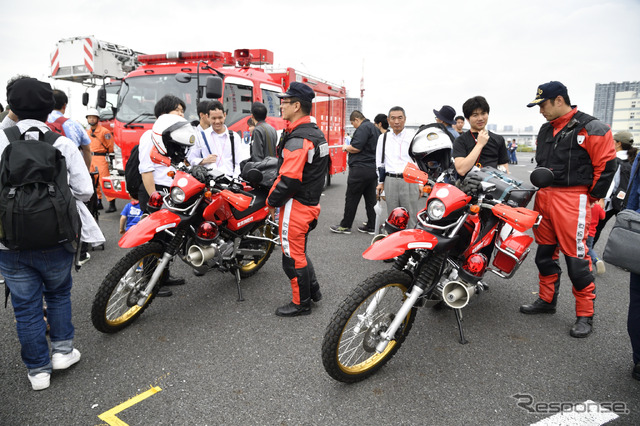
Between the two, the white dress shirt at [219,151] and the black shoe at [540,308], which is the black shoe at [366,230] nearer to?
the white dress shirt at [219,151]

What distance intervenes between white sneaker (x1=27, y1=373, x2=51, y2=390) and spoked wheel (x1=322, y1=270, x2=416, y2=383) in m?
1.77

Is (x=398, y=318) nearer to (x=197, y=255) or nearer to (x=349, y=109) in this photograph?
(x=197, y=255)

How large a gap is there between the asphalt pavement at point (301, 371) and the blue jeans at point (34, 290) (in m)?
0.25

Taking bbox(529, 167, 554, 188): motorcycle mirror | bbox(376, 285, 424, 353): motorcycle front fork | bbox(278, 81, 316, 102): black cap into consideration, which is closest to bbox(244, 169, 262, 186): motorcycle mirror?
bbox(278, 81, 316, 102): black cap

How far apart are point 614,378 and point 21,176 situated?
398 cm

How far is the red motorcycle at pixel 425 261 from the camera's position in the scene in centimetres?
256

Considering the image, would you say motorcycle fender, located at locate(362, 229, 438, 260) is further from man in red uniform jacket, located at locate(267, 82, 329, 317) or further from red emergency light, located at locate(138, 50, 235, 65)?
red emergency light, located at locate(138, 50, 235, 65)

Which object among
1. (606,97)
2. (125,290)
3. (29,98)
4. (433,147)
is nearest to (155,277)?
(125,290)

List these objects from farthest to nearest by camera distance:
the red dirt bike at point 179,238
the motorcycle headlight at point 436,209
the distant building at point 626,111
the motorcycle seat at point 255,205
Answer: the distant building at point 626,111
the motorcycle seat at point 255,205
the red dirt bike at point 179,238
the motorcycle headlight at point 436,209

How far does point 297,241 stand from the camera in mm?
3461

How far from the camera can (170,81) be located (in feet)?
21.9

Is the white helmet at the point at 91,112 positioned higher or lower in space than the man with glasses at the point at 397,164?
higher

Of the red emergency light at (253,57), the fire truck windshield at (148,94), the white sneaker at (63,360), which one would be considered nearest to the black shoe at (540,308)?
the white sneaker at (63,360)

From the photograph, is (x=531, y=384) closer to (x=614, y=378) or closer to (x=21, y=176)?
(x=614, y=378)
